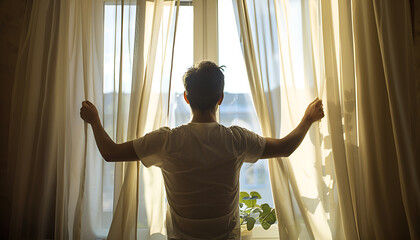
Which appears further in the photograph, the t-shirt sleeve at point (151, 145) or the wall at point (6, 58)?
the wall at point (6, 58)

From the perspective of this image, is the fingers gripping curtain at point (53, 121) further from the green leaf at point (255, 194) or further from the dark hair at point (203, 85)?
the green leaf at point (255, 194)

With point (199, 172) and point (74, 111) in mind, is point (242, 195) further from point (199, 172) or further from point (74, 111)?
point (74, 111)

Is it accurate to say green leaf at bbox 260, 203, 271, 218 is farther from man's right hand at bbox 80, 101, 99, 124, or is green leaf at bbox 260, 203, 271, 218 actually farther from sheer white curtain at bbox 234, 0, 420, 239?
man's right hand at bbox 80, 101, 99, 124

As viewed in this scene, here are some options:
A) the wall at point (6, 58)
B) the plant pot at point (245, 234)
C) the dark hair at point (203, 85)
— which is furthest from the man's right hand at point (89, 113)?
the plant pot at point (245, 234)

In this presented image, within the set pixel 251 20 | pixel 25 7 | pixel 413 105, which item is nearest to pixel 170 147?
pixel 251 20

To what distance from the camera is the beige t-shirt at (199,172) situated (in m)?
1.18

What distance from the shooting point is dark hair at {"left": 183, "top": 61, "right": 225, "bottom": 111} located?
3.96ft

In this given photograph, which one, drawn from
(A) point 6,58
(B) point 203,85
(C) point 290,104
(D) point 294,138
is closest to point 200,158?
(B) point 203,85

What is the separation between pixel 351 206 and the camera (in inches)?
53.5

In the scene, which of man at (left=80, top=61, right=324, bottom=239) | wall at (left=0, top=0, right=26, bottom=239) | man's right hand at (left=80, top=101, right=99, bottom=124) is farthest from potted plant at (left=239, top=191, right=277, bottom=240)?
wall at (left=0, top=0, right=26, bottom=239)

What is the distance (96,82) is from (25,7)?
0.63m

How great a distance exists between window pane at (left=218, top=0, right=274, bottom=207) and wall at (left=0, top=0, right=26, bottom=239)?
107 cm

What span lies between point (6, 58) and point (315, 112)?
1.58 meters

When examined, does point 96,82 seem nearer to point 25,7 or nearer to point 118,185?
point 118,185
